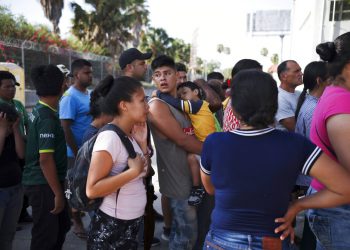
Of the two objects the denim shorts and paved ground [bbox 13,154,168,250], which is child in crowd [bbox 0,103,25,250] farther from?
the denim shorts

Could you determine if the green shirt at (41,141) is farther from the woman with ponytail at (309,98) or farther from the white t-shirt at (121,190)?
the woman with ponytail at (309,98)

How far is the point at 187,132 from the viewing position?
2.56 meters

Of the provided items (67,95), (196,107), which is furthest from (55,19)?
(196,107)

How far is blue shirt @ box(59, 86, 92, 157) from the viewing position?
3613mm

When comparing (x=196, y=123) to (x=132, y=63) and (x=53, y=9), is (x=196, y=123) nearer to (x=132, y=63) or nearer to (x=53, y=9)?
(x=132, y=63)

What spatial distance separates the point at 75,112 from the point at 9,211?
1.37 metres

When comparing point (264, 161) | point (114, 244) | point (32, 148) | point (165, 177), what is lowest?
point (114, 244)

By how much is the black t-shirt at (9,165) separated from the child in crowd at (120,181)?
3.24 feet

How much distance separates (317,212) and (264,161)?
58cm

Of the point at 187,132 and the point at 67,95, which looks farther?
the point at 67,95

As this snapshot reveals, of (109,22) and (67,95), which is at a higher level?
(109,22)

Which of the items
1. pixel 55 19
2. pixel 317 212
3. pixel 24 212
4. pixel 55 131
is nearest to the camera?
pixel 317 212

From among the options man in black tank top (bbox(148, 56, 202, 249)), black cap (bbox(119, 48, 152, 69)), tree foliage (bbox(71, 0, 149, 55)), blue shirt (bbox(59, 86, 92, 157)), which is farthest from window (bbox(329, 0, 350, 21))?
tree foliage (bbox(71, 0, 149, 55))

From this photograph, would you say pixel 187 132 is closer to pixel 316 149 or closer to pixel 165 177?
pixel 165 177
